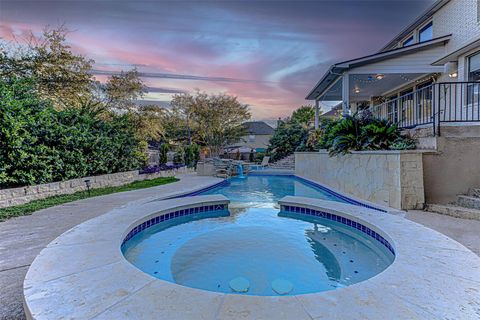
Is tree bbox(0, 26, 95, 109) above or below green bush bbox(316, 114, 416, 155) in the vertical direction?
above

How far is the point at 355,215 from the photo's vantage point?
17.0 ft

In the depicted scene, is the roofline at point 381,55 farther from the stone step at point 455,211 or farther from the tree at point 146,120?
the tree at point 146,120

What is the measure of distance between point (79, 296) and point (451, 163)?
284 inches

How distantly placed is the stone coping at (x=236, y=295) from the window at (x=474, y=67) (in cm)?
835

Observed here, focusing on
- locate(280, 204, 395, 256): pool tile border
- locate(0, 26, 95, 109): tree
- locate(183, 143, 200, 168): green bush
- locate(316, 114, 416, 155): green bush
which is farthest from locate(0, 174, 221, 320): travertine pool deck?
locate(183, 143, 200, 168): green bush

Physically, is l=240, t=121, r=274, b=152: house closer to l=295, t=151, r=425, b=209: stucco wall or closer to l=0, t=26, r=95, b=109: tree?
l=0, t=26, r=95, b=109: tree

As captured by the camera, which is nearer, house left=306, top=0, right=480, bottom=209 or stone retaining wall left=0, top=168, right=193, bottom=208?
house left=306, top=0, right=480, bottom=209

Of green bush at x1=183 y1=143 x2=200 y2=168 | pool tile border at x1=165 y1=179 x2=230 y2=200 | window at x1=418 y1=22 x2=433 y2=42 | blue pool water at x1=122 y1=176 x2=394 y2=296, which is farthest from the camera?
green bush at x1=183 y1=143 x2=200 y2=168

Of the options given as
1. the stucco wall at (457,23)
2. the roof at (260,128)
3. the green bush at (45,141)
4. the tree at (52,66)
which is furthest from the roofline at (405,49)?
the roof at (260,128)

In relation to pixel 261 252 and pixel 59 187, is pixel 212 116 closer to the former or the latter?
pixel 59 187

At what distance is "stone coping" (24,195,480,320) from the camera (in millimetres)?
1993

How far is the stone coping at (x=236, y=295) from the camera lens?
6.54ft

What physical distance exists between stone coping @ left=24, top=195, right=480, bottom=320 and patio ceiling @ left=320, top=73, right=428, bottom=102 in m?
10.8

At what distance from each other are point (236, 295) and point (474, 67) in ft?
36.2
